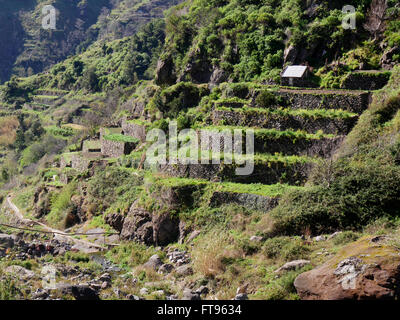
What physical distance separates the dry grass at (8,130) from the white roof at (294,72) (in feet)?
175

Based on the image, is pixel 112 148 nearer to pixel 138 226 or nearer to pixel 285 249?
pixel 138 226

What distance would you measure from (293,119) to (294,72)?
569cm

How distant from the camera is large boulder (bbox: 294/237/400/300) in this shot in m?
9.69

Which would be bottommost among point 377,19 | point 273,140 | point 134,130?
point 134,130

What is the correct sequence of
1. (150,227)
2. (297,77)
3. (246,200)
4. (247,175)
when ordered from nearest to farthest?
(246,200)
(247,175)
(150,227)
(297,77)

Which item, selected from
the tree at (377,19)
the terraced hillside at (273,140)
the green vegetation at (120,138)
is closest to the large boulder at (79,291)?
the terraced hillside at (273,140)

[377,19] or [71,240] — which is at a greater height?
[377,19]

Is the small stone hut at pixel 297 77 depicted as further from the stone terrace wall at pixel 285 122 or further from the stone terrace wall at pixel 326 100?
the stone terrace wall at pixel 285 122

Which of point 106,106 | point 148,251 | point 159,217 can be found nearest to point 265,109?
point 159,217

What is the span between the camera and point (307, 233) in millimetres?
15367

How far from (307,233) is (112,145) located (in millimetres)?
23803

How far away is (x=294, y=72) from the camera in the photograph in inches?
1033

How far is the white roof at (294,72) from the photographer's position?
25.8 m

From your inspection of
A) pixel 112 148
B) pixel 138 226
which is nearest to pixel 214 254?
pixel 138 226
